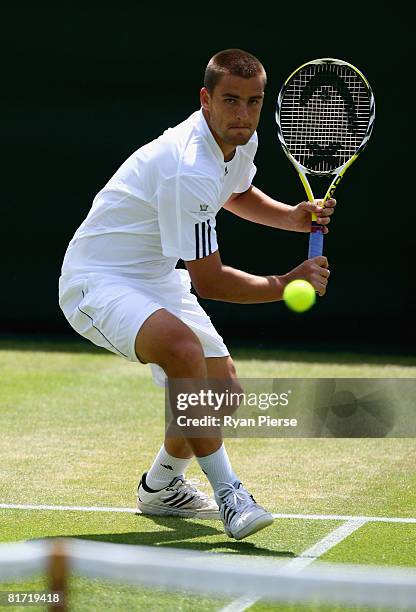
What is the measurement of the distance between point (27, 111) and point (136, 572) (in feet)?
24.5

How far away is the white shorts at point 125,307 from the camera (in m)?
4.02

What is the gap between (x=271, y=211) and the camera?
4.64m

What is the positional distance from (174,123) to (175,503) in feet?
15.7

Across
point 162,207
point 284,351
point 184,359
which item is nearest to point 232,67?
point 162,207

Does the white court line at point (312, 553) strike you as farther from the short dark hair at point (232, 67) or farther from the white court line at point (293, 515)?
the short dark hair at point (232, 67)

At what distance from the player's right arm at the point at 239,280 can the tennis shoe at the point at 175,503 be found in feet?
2.68

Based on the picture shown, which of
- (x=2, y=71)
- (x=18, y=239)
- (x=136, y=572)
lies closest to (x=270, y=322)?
(x=18, y=239)

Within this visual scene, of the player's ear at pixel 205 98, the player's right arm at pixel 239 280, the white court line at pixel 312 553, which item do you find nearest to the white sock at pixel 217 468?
the white court line at pixel 312 553

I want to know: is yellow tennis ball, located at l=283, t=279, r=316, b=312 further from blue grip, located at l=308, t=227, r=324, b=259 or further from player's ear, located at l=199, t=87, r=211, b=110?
player's ear, located at l=199, t=87, r=211, b=110

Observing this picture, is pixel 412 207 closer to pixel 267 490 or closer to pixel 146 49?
pixel 146 49

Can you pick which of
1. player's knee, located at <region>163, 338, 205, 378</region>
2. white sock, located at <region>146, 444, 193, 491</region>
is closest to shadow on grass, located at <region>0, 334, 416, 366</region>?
white sock, located at <region>146, 444, 193, 491</region>

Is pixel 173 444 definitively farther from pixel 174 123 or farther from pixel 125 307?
pixel 174 123

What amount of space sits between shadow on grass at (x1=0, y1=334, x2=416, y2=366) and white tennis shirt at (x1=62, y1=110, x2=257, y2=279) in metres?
3.87

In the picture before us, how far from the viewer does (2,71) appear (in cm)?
897
